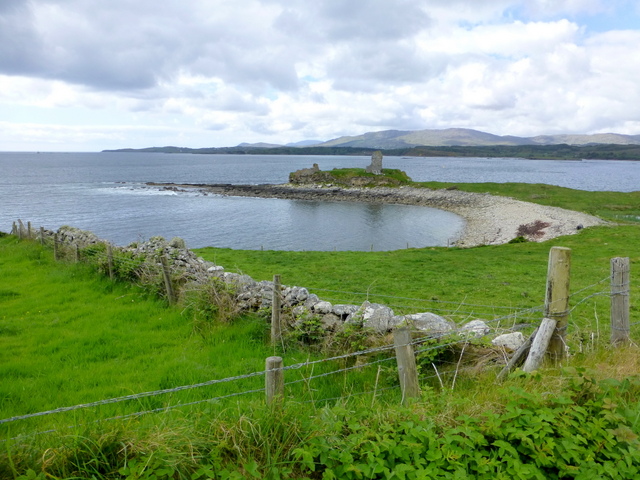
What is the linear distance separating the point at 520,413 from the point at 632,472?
0.91 meters

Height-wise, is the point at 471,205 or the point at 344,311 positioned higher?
the point at 344,311

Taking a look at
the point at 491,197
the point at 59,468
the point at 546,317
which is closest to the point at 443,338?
the point at 546,317

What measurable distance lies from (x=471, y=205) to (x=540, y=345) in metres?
59.3

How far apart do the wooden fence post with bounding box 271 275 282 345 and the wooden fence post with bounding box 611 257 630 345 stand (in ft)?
17.3

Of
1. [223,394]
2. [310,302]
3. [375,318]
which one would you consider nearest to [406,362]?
[375,318]

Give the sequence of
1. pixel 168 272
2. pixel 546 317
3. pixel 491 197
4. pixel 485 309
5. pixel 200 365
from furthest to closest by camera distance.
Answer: pixel 491 197 < pixel 485 309 < pixel 168 272 < pixel 200 365 < pixel 546 317

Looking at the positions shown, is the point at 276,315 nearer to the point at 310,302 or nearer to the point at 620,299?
the point at 310,302

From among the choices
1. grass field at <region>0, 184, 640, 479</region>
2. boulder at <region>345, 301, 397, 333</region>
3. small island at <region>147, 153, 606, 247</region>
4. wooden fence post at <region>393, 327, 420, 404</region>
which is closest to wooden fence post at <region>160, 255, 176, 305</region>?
grass field at <region>0, 184, 640, 479</region>

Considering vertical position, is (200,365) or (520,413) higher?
(520,413)

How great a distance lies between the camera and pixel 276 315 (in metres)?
7.95

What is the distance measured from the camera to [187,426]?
378 cm

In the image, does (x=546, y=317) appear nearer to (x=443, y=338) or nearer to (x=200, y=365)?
(x=443, y=338)

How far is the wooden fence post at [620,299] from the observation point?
5.96 m

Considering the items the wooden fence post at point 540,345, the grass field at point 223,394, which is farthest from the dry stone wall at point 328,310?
the wooden fence post at point 540,345
